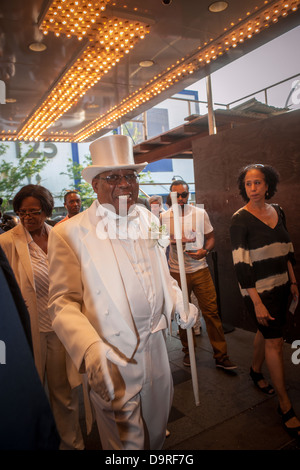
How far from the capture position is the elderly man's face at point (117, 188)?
218cm

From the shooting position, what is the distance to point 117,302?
1920mm

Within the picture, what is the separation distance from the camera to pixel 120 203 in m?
Answer: 2.17

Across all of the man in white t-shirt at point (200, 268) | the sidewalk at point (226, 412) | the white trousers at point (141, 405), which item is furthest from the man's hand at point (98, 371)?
the man in white t-shirt at point (200, 268)

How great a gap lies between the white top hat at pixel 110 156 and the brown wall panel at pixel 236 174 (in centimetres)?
273

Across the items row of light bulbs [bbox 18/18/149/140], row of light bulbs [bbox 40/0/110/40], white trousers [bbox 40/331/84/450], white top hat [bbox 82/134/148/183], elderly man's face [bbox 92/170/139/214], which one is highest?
row of light bulbs [bbox 18/18/149/140]

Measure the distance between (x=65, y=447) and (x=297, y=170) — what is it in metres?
3.90

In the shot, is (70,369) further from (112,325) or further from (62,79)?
(62,79)

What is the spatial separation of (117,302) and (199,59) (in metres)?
3.94

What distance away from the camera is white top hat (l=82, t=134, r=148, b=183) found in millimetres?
2213

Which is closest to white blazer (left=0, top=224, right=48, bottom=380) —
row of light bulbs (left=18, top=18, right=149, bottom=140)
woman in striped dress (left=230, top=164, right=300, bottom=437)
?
woman in striped dress (left=230, top=164, right=300, bottom=437)

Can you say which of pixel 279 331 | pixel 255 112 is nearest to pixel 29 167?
pixel 255 112

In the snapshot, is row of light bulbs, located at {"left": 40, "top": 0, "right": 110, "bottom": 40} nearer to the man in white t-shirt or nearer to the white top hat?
the white top hat

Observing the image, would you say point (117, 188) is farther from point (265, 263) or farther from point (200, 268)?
point (200, 268)

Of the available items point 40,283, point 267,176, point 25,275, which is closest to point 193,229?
point 267,176
